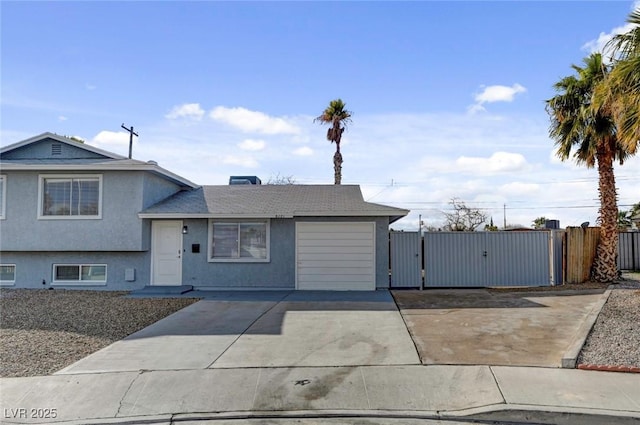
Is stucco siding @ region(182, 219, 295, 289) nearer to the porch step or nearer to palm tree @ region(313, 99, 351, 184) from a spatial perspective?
the porch step

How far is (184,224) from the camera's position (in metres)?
13.6

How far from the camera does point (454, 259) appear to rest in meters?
13.9

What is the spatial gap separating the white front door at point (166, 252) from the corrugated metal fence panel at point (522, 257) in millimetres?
10286

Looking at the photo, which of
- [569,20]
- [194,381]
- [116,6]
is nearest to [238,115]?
[116,6]

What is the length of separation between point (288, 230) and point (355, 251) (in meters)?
2.28

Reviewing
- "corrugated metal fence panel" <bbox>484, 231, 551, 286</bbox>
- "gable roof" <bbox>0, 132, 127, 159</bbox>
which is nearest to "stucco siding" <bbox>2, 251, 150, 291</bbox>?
"gable roof" <bbox>0, 132, 127, 159</bbox>

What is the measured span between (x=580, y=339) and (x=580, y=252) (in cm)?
843

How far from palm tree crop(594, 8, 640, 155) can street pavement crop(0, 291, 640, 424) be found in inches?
226

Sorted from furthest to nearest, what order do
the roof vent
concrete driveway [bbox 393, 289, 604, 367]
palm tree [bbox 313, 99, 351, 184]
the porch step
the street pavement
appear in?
palm tree [bbox 313, 99, 351, 184] < the roof vent < the porch step < concrete driveway [bbox 393, 289, 604, 367] < the street pavement

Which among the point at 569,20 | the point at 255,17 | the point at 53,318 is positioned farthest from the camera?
the point at 255,17

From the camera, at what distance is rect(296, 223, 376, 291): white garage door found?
528 inches

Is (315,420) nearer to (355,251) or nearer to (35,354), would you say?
(35,354)

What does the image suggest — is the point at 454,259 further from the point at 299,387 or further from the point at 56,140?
the point at 56,140

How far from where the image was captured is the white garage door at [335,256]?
13.4 m
